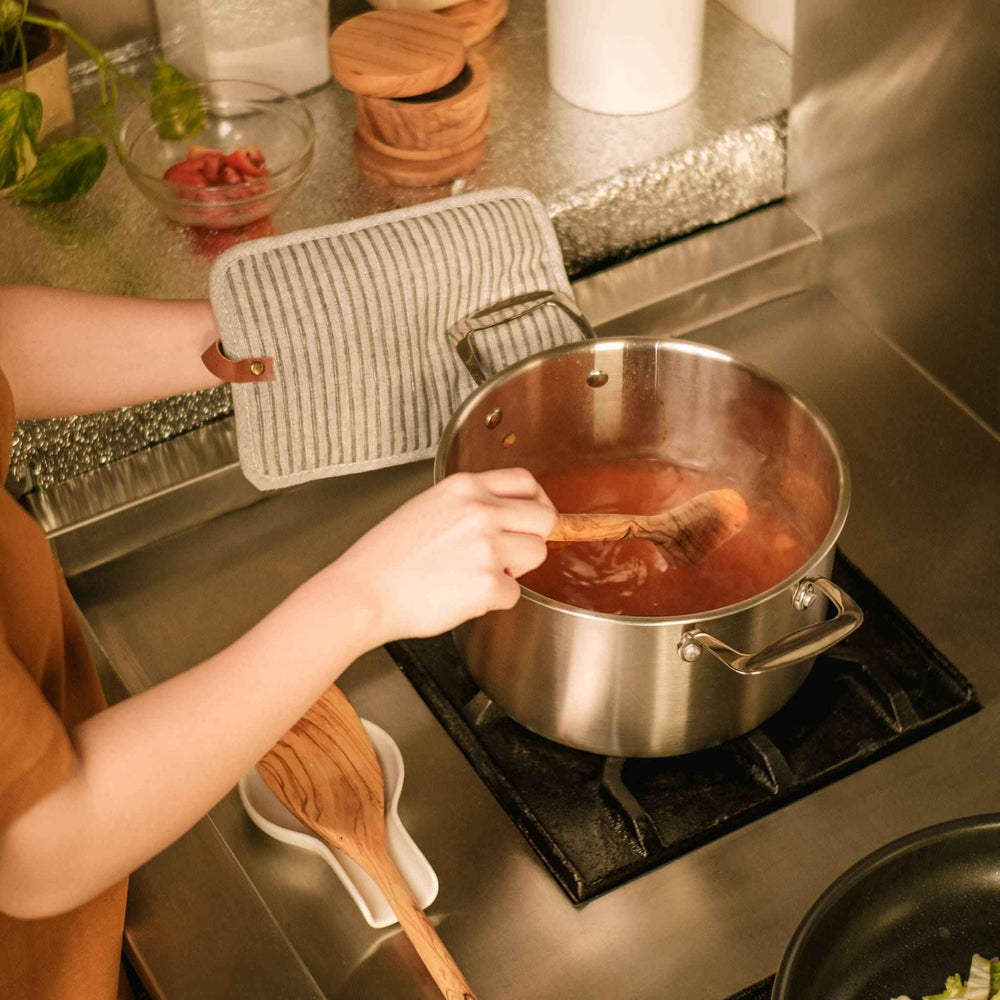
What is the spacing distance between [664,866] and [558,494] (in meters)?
0.27

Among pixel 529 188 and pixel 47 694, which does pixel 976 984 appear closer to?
pixel 47 694

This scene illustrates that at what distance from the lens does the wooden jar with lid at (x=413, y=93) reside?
1.12 metres

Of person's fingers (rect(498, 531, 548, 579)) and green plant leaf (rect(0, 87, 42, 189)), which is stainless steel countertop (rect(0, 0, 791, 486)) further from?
person's fingers (rect(498, 531, 548, 579))

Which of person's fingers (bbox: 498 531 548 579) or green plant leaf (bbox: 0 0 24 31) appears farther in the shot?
green plant leaf (bbox: 0 0 24 31)

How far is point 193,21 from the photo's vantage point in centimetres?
122

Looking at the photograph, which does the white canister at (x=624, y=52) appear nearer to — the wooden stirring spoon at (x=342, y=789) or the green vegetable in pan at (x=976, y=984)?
the wooden stirring spoon at (x=342, y=789)

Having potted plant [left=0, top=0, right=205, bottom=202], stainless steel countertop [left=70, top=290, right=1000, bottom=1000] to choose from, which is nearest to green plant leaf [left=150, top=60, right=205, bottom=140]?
potted plant [left=0, top=0, right=205, bottom=202]

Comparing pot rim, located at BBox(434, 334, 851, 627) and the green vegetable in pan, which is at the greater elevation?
pot rim, located at BBox(434, 334, 851, 627)

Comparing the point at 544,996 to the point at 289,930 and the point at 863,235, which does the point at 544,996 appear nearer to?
the point at 289,930

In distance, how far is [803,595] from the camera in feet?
2.56

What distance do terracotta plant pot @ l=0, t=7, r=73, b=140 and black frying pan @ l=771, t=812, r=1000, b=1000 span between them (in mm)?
911

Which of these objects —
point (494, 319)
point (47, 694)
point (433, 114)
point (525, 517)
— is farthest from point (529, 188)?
point (47, 694)

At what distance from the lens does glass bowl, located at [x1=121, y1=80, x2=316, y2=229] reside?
112cm

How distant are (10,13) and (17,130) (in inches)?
5.4
